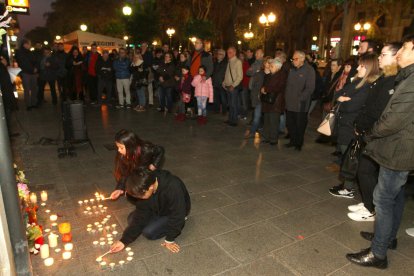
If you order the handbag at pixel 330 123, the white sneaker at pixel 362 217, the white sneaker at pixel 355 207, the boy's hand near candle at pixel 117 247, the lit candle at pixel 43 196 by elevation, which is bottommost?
the white sneaker at pixel 362 217

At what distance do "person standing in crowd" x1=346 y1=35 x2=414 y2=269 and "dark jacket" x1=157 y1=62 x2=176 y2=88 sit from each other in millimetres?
7427

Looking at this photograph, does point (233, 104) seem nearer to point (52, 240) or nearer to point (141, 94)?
point (141, 94)

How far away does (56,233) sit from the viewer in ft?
12.0

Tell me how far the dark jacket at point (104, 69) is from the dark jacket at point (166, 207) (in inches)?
347

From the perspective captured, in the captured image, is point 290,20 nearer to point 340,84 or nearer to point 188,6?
point 188,6

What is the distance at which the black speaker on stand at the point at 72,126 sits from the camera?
249 inches

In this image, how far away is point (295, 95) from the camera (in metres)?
6.59

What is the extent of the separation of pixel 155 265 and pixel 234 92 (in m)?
6.22

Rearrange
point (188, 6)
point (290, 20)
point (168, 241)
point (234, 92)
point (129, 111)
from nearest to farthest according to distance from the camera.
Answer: point (168, 241), point (234, 92), point (129, 111), point (290, 20), point (188, 6)

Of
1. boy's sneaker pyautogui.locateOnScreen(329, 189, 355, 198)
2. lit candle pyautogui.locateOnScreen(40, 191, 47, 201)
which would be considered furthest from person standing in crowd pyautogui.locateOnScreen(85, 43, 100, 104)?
boy's sneaker pyautogui.locateOnScreen(329, 189, 355, 198)

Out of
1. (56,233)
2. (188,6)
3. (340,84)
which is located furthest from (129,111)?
(188,6)

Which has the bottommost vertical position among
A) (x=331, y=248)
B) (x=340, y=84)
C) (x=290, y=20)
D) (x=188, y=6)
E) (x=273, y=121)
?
(x=331, y=248)

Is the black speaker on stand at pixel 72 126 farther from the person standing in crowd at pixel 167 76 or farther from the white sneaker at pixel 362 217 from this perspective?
the white sneaker at pixel 362 217

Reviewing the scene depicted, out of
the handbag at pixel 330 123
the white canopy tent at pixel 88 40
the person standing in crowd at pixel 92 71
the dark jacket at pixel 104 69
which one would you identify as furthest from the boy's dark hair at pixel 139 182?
the white canopy tent at pixel 88 40
